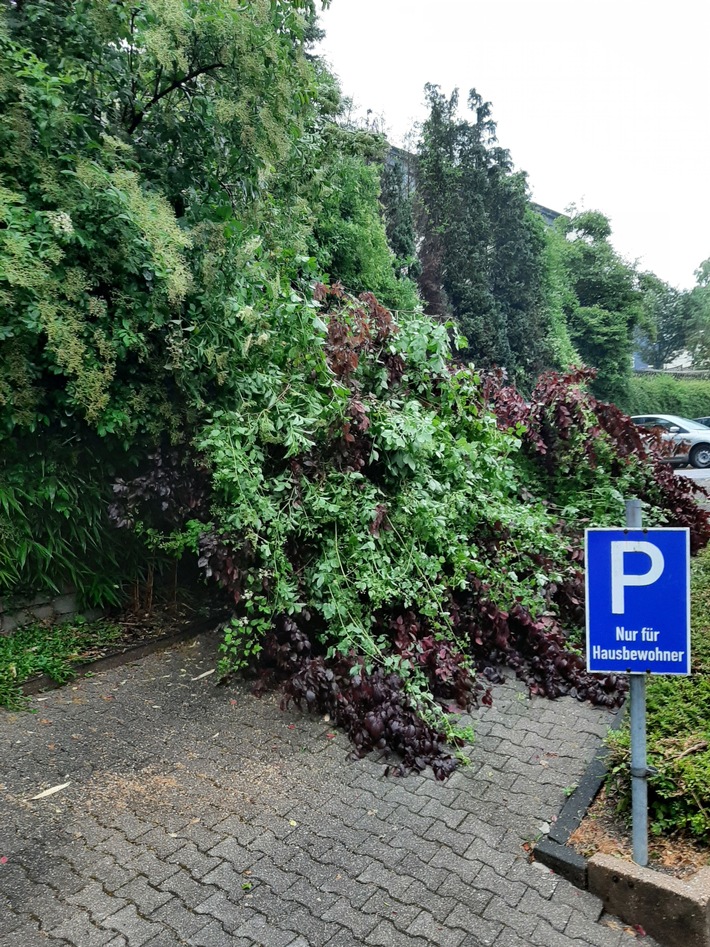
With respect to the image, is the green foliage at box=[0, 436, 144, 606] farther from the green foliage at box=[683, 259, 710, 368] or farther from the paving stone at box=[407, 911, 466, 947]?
the green foliage at box=[683, 259, 710, 368]

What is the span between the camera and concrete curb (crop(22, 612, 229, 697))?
376 centimetres

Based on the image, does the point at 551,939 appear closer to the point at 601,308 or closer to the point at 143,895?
the point at 143,895

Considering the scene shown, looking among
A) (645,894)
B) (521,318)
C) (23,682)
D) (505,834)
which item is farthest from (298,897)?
(521,318)

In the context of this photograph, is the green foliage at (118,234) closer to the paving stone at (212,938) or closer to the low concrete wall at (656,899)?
the paving stone at (212,938)

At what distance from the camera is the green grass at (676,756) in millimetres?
2422

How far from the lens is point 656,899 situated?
7.22 feet

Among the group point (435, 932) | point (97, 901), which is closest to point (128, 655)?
point (97, 901)

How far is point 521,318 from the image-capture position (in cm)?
2209

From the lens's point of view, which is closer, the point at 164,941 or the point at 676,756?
the point at 164,941

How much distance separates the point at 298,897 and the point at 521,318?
71.2ft

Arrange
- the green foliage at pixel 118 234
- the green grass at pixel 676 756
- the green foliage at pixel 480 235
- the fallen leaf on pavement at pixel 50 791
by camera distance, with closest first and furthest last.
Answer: the green grass at pixel 676 756 < the fallen leaf on pavement at pixel 50 791 < the green foliage at pixel 118 234 < the green foliage at pixel 480 235

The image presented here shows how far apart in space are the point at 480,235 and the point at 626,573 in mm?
21007

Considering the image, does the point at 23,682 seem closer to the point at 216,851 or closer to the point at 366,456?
the point at 216,851

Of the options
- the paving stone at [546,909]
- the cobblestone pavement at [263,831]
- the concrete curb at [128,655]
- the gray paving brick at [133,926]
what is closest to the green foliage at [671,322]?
the concrete curb at [128,655]
